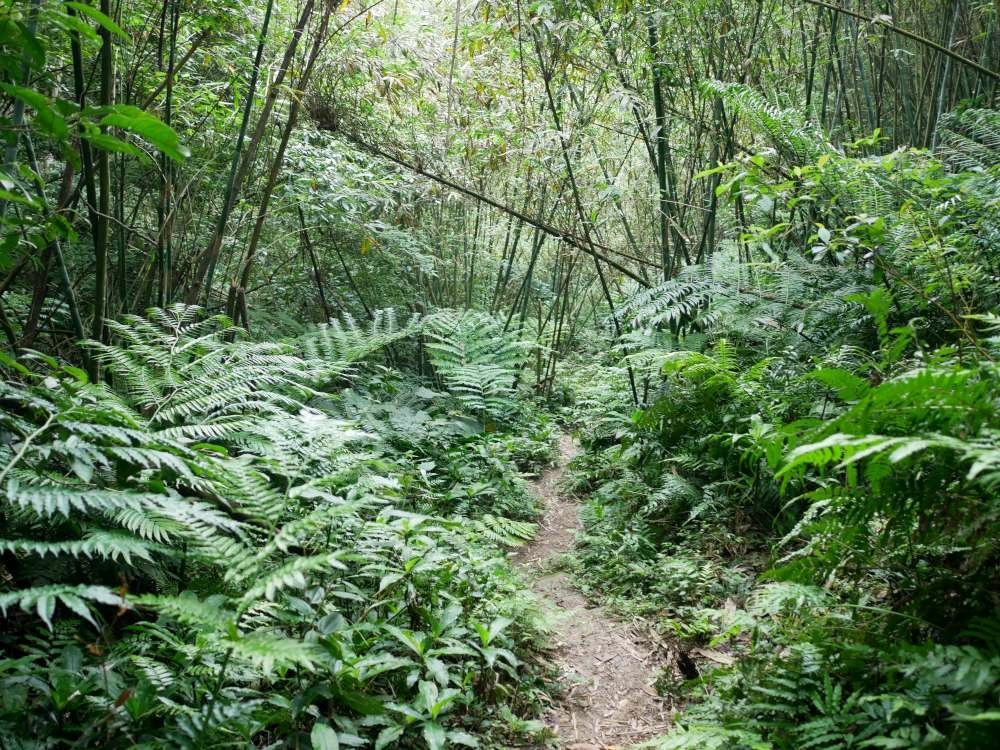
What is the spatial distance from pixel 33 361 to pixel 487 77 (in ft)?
12.8

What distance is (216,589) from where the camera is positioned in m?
1.73

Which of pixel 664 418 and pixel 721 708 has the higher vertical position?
pixel 664 418

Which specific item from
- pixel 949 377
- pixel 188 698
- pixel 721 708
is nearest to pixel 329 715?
pixel 188 698

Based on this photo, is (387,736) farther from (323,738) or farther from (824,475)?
(824,475)

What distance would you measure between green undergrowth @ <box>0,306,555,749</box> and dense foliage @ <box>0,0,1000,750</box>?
14 mm

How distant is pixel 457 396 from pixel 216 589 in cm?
278

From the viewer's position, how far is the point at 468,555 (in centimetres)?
240

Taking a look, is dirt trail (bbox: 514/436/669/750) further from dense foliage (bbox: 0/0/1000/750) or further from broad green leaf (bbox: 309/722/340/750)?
broad green leaf (bbox: 309/722/340/750)

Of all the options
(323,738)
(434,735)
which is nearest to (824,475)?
(434,735)

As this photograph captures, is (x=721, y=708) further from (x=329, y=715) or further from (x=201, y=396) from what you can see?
(x=201, y=396)

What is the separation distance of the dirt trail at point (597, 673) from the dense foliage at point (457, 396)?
3.8 inches

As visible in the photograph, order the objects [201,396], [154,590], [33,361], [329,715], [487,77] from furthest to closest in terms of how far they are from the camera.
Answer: [487,77] < [33,361] < [201,396] < [154,590] < [329,715]

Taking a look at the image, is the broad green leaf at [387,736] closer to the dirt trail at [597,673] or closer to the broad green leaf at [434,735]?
the broad green leaf at [434,735]

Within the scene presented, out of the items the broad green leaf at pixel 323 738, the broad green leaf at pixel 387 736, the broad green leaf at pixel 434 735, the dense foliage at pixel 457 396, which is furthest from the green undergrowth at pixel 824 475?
the broad green leaf at pixel 323 738
